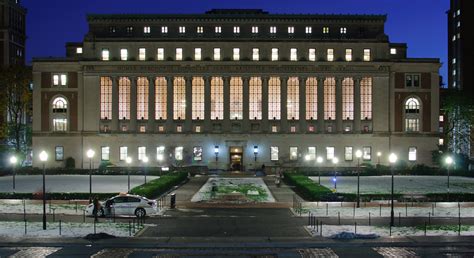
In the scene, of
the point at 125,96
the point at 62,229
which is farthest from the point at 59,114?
the point at 62,229

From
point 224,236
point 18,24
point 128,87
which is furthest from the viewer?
point 18,24

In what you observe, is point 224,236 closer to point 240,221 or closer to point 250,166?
point 240,221

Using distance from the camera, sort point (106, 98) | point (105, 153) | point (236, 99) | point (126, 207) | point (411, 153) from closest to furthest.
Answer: point (126, 207), point (105, 153), point (106, 98), point (236, 99), point (411, 153)

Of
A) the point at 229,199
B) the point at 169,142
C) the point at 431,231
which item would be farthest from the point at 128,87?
the point at 431,231

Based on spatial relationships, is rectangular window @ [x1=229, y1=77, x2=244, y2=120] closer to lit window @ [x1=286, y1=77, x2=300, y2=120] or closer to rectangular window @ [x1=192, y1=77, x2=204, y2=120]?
rectangular window @ [x1=192, y1=77, x2=204, y2=120]

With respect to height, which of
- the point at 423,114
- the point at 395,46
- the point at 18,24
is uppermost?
the point at 18,24

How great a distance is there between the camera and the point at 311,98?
121 m

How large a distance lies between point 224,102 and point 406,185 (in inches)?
1852

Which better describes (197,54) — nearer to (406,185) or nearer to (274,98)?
(274,98)

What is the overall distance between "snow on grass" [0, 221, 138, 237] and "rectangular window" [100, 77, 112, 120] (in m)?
75.0

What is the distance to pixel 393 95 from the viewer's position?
120625 millimetres

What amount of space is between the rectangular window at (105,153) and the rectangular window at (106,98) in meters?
5.40

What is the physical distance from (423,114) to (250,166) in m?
32.0

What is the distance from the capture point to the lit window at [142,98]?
12000cm
